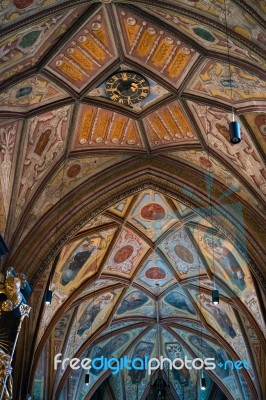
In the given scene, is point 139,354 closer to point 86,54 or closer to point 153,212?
point 153,212

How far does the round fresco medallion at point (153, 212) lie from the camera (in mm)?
17406

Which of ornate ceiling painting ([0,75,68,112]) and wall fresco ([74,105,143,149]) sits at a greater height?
wall fresco ([74,105,143,149])

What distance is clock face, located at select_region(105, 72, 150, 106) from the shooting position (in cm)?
1298

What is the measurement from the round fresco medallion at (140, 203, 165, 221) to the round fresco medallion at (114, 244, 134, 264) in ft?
4.73

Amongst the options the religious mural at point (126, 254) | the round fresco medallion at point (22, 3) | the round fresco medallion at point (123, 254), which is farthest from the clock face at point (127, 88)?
the round fresco medallion at point (123, 254)

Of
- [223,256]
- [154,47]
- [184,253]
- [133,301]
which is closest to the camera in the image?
[154,47]

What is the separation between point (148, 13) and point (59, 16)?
1.67 metres

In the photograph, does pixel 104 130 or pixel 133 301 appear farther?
pixel 133 301

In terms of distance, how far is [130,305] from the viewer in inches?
858

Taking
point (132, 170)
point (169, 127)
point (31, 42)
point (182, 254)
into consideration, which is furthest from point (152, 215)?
point (31, 42)

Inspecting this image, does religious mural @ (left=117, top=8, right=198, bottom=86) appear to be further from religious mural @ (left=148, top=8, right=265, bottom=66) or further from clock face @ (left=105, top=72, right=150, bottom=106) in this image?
clock face @ (left=105, top=72, right=150, bottom=106)

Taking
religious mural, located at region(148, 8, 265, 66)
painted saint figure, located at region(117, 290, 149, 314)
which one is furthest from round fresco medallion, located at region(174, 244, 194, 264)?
religious mural, located at region(148, 8, 265, 66)

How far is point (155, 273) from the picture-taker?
2016cm

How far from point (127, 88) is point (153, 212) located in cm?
516
